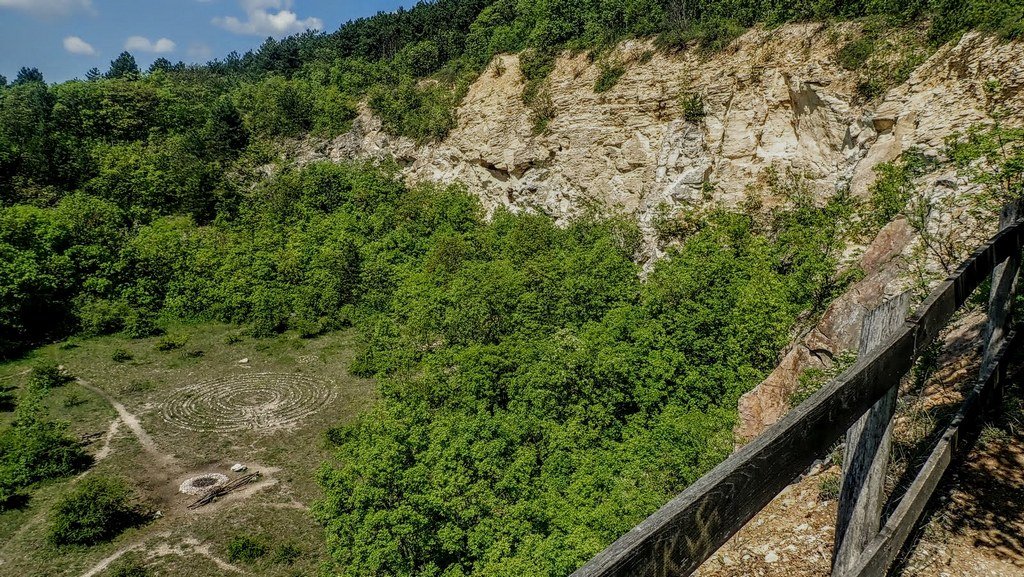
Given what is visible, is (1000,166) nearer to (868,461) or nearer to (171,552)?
(868,461)

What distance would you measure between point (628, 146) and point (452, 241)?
12.5 meters

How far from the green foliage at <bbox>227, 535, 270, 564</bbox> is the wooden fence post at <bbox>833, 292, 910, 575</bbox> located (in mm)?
19707

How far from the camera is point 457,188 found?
3984 centimetres

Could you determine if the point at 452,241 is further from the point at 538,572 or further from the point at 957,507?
the point at 957,507

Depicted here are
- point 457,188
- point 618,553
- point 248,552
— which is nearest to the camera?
point 618,553

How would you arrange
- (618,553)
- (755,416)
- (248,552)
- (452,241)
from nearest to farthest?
(618,553) < (755,416) < (248,552) < (452,241)

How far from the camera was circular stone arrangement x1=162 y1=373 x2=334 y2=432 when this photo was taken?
2544cm

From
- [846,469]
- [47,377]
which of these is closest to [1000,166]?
[846,469]

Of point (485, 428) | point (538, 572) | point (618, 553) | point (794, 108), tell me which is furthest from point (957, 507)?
point (794, 108)

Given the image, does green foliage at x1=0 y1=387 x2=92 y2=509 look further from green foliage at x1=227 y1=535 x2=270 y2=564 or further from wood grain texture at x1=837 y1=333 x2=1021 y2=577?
wood grain texture at x1=837 y1=333 x2=1021 y2=577

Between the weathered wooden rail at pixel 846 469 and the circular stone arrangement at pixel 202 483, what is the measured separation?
24052 mm

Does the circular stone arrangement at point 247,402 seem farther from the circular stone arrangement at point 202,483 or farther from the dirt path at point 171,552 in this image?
the dirt path at point 171,552

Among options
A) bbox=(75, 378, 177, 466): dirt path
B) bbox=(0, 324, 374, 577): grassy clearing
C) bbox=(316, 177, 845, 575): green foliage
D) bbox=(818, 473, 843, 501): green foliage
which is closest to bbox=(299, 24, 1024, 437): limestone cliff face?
bbox=(316, 177, 845, 575): green foliage

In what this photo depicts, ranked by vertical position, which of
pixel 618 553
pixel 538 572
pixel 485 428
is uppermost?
pixel 618 553
